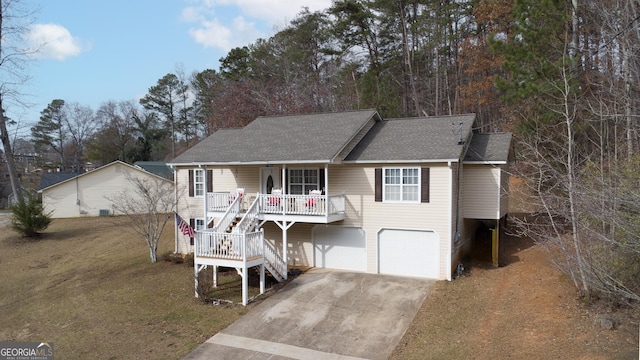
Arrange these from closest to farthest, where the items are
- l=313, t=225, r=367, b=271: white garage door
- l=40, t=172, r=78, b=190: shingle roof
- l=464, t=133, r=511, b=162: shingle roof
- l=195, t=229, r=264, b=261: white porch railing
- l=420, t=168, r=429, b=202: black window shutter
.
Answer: l=195, t=229, r=264, b=261: white porch railing, l=420, t=168, r=429, b=202: black window shutter, l=464, t=133, r=511, b=162: shingle roof, l=313, t=225, r=367, b=271: white garage door, l=40, t=172, r=78, b=190: shingle roof

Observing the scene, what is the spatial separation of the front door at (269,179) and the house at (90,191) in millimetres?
19578

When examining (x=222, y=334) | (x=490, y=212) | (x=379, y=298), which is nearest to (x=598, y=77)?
(x=490, y=212)

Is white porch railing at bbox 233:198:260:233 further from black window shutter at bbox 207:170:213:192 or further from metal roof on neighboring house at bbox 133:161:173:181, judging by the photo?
metal roof on neighboring house at bbox 133:161:173:181

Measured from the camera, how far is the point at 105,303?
1530cm

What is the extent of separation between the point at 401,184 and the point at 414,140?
221 centimetres

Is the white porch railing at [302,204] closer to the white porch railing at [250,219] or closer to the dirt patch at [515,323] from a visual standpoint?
the white porch railing at [250,219]

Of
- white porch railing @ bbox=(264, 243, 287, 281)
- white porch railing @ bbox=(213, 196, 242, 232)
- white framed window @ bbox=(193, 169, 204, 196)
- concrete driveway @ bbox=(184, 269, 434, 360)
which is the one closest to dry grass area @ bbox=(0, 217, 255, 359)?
concrete driveway @ bbox=(184, 269, 434, 360)

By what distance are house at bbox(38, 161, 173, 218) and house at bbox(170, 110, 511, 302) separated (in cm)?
1995

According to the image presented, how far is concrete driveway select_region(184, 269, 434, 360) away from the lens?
11.3 m

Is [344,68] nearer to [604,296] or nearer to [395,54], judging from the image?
[395,54]

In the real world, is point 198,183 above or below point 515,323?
above

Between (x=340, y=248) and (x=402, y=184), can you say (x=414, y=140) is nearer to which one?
(x=402, y=184)

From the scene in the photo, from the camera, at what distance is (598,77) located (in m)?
17.4

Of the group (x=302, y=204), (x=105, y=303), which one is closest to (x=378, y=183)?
(x=302, y=204)
